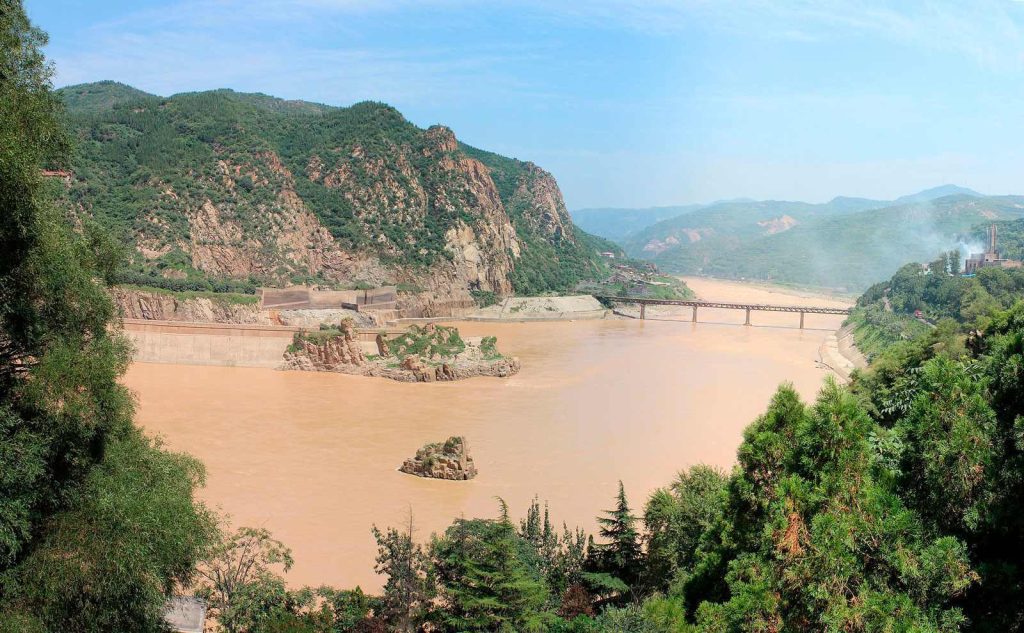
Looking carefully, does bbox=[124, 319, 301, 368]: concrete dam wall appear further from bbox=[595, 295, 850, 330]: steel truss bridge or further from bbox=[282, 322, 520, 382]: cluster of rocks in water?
bbox=[595, 295, 850, 330]: steel truss bridge

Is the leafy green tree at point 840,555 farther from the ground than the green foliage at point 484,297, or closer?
farther from the ground

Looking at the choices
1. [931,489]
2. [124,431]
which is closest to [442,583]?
[124,431]

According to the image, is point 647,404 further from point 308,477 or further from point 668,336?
point 668,336

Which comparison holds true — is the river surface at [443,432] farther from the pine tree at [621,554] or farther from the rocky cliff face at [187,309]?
the rocky cliff face at [187,309]

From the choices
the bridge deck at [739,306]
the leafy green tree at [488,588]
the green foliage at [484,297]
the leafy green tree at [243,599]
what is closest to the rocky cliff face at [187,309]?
the green foliage at [484,297]

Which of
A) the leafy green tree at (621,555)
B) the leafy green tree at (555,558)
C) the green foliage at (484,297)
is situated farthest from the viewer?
the green foliage at (484,297)

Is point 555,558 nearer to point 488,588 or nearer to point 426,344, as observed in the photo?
point 488,588
